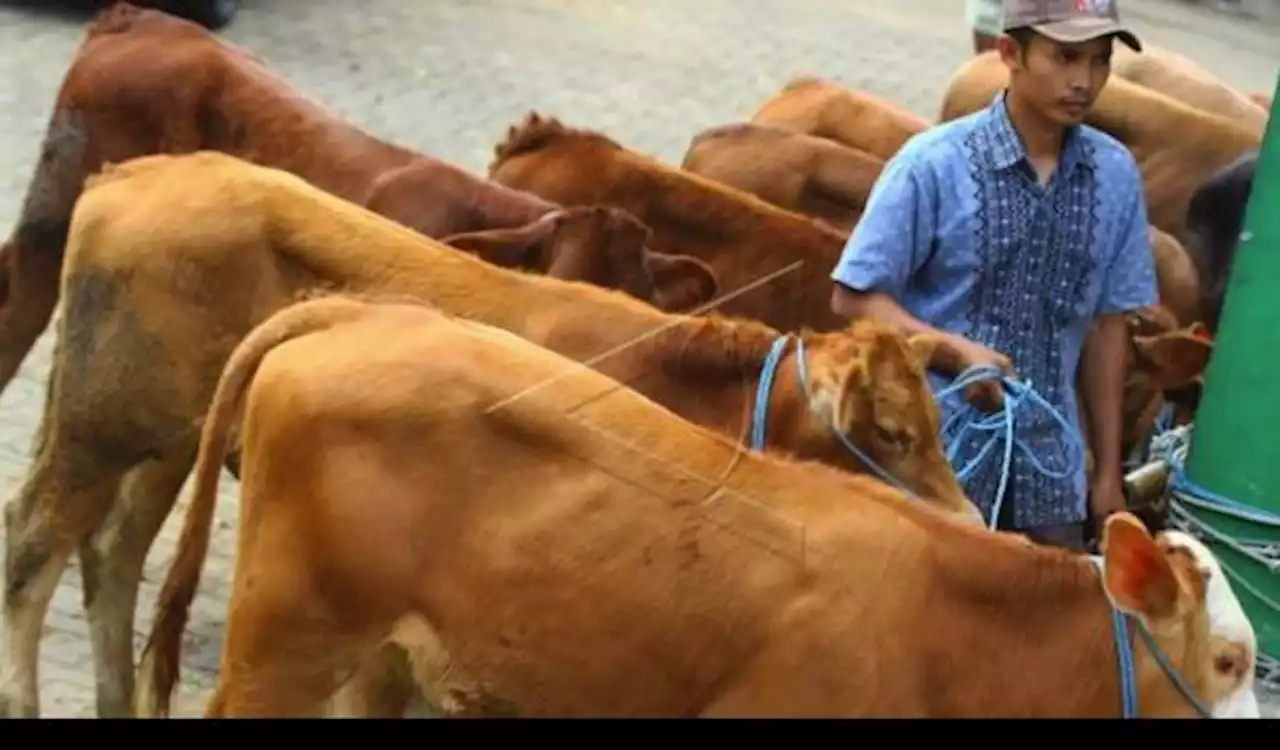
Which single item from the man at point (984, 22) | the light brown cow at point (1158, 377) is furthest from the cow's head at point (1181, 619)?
the man at point (984, 22)

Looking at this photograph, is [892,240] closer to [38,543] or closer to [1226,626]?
[1226,626]

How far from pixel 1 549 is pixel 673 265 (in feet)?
7.13

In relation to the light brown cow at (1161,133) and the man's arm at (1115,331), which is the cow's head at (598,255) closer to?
the man's arm at (1115,331)

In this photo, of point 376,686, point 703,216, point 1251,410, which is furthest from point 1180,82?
point 376,686

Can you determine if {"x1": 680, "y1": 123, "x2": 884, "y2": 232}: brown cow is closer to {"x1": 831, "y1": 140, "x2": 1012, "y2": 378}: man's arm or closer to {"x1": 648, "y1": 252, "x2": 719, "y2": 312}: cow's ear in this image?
{"x1": 648, "y1": 252, "x2": 719, "y2": 312}: cow's ear

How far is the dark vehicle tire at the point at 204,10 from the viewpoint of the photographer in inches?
543

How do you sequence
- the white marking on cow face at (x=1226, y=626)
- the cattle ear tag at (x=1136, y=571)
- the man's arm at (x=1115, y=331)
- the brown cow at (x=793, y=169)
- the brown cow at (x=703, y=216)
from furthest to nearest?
the brown cow at (x=793, y=169)
the brown cow at (x=703, y=216)
the man's arm at (x=1115, y=331)
the white marking on cow face at (x=1226, y=626)
the cattle ear tag at (x=1136, y=571)

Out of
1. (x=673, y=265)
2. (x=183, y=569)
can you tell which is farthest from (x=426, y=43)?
(x=183, y=569)

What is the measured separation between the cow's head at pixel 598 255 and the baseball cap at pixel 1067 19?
170 cm

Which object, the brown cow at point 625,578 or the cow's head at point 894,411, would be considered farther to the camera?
the cow's head at point 894,411

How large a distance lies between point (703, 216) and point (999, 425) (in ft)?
7.44

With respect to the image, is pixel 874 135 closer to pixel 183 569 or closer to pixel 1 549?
Answer: pixel 1 549

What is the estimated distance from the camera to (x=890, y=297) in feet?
16.8

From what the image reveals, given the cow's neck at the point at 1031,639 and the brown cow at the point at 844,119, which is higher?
the cow's neck at the point at 1031,639
